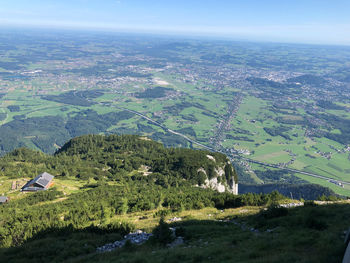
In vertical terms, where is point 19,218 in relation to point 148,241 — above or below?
below

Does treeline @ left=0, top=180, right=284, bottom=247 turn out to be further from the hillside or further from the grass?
the grass

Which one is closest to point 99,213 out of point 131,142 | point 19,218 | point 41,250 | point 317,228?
point 19,218

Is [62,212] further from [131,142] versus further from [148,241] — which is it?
[131,142]

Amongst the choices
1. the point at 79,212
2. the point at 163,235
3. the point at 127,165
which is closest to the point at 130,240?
the point at 163,235

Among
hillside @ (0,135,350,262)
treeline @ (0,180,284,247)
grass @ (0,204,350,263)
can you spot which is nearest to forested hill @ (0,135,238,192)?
hillside @ (0,135,350,262)

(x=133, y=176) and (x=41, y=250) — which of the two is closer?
(x=41, y=250)

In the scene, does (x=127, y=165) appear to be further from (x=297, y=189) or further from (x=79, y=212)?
(x=297, y=189)
